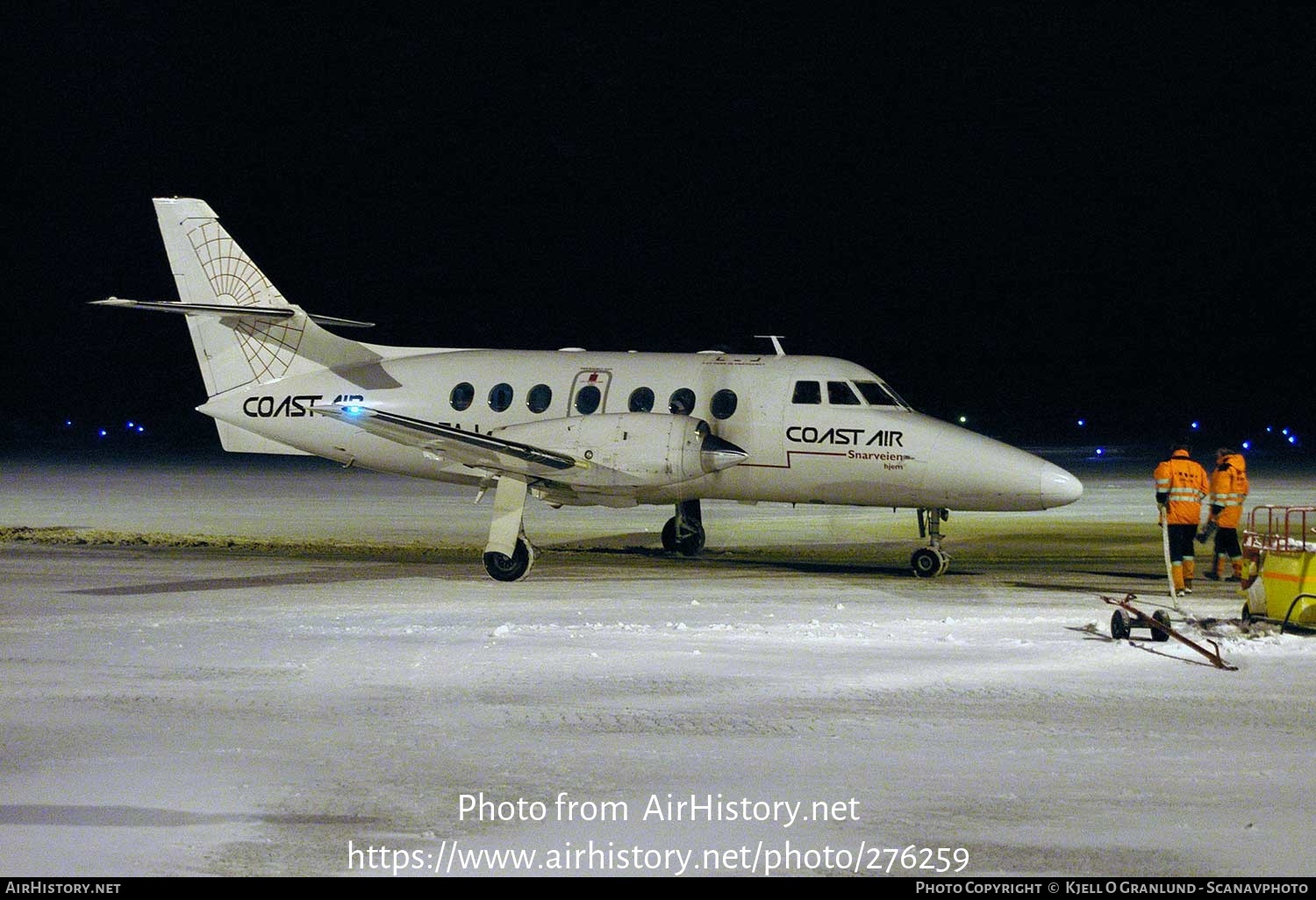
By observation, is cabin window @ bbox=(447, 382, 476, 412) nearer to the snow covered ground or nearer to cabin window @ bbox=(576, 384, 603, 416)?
cabin window @ bbox=(576, 384, 603, 416)

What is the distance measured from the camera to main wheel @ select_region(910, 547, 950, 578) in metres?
17.8

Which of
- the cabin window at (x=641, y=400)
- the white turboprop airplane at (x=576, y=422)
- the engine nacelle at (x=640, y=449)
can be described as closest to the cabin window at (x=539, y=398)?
the white turboprop airplane at (x=576, y=422)

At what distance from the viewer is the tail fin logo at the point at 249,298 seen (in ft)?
66.8

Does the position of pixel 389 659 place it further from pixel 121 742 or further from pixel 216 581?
pixel 216 581

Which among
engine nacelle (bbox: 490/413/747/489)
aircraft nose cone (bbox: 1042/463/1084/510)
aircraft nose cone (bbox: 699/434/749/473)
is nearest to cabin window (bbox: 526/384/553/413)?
engine nacelle (bbox: 490/413/747/489)

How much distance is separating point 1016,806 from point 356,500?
2617 centimetres

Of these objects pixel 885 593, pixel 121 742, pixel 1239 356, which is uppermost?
pixel 1239 356

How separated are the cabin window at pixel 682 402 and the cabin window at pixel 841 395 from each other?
5.56 ft

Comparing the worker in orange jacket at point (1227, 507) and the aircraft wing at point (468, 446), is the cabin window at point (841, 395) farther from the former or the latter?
the worker in orange jacket at point (1227, 507)

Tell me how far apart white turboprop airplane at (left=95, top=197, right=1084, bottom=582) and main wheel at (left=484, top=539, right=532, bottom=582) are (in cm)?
2

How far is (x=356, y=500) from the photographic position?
32.3m

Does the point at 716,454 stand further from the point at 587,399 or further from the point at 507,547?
the point at 507,547

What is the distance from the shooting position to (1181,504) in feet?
51.2

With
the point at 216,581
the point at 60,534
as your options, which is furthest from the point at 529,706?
the point at 60,534
